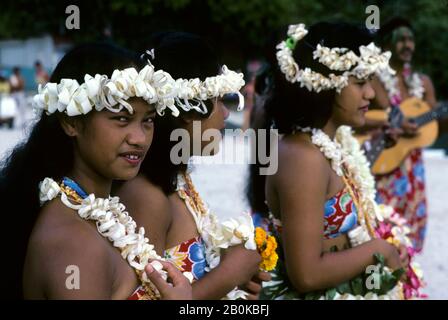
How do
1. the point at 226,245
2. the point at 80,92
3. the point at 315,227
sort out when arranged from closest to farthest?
the point at 80,92
the point at 226,245
the point at 315,227

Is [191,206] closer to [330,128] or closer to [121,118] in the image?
[121,118]

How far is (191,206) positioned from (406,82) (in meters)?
4.03

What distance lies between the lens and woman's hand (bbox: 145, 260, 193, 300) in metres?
1.96

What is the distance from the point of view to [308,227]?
271cm

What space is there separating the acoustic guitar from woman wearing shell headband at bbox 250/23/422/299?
2.38 meters

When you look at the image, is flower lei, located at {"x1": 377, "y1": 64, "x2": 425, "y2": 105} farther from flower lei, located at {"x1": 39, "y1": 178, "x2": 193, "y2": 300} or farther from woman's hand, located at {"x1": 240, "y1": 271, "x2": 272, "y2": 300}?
flower lei, located at {"x1": 39, "y1": 178, "x2": 193, "y2": 300}

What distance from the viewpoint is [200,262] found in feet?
7.86

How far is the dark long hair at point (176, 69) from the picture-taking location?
243 cm

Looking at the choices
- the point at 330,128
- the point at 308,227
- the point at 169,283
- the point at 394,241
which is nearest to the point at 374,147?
the point at 394,241

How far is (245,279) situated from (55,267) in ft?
2.49

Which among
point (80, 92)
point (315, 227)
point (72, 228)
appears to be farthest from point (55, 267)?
point (315, 227)

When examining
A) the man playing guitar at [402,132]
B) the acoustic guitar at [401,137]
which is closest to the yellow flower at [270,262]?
the acoustic guitar at [401,137]

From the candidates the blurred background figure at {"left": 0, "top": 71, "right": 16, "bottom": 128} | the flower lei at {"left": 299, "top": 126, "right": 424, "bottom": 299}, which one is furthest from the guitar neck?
the blurred background figure at {"left": 0, "top": 71, "right": 16, "bottom": 128}
